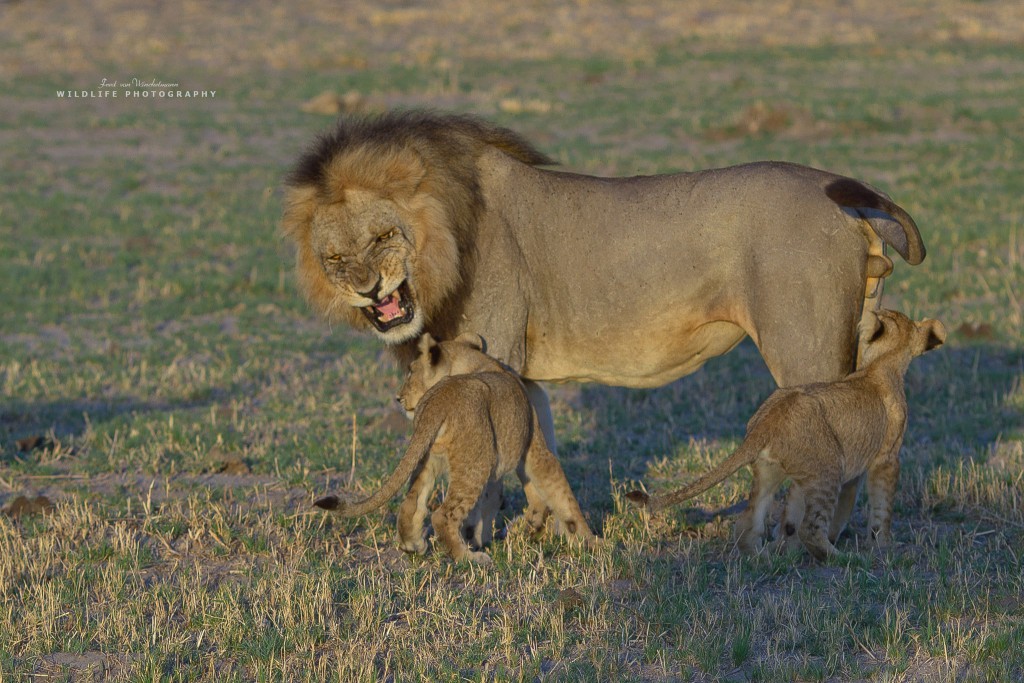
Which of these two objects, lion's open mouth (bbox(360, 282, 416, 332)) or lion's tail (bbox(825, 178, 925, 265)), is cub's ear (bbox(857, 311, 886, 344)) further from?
lion's open mouth (bbox(360, 282, 416, 332))

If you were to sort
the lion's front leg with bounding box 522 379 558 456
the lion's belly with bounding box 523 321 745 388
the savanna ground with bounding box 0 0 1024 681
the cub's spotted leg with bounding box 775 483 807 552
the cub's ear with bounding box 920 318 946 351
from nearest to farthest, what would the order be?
the savanna ground with bounding box 0 0 1024 681 < the cub's spotted leg with bounding box 775 483 807 552 < the cub's ear with bounding box 920 318 946 351 < the lion's belly with bounding box 523 321 745 388 < the lion's front leg with bounding box 522 379 558 456

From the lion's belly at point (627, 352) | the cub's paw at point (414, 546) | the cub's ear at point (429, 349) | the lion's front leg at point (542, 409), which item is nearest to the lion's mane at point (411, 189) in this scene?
the cub's ear at point (429, 349)

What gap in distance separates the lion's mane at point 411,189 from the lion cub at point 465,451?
0.29 meters

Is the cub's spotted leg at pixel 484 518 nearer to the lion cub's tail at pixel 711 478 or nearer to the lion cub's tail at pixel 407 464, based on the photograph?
the lion cub's tail at pixel 407 464

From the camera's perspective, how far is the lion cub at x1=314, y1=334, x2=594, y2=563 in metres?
6.10

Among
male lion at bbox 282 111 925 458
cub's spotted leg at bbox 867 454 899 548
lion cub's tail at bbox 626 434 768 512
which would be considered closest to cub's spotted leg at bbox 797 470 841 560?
lion cub's tail at bbox 626 434 768 512

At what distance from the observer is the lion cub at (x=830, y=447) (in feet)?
19.7

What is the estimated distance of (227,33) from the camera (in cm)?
3488

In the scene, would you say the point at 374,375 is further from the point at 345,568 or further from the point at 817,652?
the point at 817,652

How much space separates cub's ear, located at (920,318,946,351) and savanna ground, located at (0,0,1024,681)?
3.02ft

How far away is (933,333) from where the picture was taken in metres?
6.58

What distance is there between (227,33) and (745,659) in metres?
32.1

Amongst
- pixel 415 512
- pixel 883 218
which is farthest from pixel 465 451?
pixel 883 218

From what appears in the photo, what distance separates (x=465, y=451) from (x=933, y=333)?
2.35 metres
